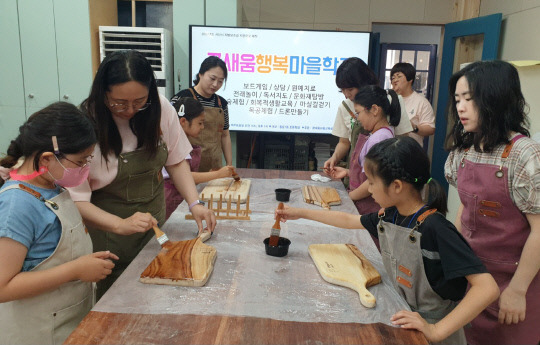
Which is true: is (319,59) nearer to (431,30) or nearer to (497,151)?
(497,151)

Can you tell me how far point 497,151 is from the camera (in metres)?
1.36

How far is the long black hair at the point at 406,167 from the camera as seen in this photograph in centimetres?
125

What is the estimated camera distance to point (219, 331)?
3.16ft

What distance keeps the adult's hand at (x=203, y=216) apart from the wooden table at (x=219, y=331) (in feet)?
1.77

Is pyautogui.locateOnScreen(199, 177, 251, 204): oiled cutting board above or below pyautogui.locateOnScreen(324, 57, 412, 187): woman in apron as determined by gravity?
below

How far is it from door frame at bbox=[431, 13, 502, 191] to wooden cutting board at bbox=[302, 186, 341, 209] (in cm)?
236

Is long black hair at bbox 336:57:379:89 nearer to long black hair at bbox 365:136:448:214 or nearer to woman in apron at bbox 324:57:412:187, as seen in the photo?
woman in apron at bbox 324:57:412:187

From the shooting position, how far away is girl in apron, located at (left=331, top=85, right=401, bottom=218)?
211 cm

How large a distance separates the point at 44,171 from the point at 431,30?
7303mm

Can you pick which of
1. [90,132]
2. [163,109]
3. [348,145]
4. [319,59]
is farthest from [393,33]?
[90,132]

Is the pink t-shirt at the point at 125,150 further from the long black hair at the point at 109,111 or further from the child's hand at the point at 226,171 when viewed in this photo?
the child's hand at the point at 226,171

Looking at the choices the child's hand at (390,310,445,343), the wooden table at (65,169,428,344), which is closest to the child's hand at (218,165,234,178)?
the wooden table at (65,169,428,344)

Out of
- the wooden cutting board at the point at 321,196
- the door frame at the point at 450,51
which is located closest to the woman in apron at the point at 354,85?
the wooden cutting board at the point at 321,196

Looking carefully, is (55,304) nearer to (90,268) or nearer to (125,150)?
(90,268)
